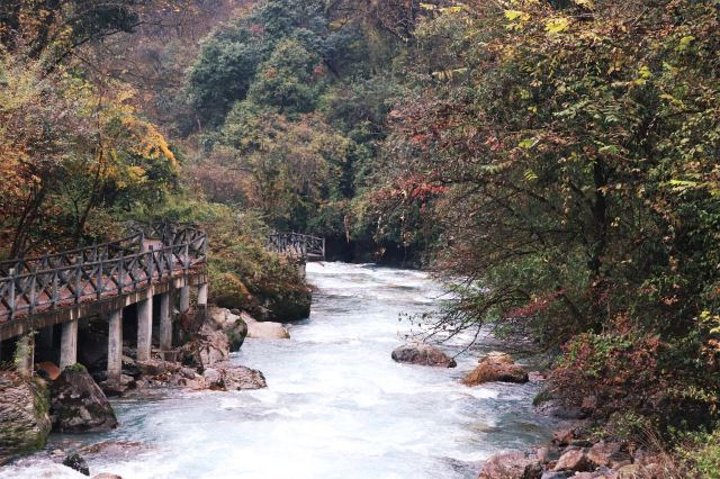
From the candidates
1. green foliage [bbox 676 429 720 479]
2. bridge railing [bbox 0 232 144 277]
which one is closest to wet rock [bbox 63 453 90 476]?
bridge railing [bbox 0 232 144 277]

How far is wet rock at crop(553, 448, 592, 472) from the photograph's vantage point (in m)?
12.6

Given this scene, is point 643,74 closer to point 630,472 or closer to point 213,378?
point 630,472

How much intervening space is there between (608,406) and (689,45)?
596 cm

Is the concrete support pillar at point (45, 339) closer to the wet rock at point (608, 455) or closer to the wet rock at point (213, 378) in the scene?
the wet rock at point (213, 378)

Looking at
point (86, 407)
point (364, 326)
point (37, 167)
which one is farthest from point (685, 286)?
point (364, 326)

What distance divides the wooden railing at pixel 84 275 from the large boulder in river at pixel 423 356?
6.95m

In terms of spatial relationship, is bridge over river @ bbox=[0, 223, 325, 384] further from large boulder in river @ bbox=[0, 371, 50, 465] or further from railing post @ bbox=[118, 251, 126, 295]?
large boulder in river @ bbox=[0, 371, 50, 465]

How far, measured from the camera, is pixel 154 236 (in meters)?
30.8

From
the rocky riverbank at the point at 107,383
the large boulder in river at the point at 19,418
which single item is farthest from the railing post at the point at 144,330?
the large boulder in river at the point at 19,418

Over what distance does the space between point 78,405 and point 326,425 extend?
5015 millimetres

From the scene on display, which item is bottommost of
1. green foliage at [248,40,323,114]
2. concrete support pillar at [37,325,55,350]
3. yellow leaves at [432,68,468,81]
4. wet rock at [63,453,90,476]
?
wet rock at [63,453,90,476]

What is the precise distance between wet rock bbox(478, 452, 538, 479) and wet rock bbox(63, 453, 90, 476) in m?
6.39

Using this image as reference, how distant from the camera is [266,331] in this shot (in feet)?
92.5

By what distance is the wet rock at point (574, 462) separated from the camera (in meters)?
12.6
